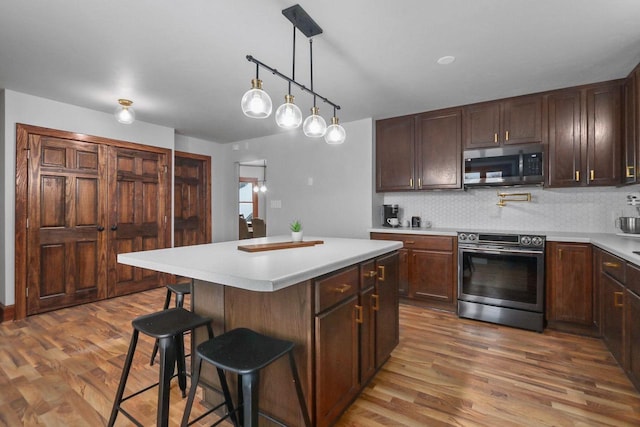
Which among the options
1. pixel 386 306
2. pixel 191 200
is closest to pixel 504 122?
pixel 386 306

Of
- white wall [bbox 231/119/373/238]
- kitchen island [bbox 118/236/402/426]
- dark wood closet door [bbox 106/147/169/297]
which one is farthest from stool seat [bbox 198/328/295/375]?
dark wood closet door [bbox 106/147/169/297]

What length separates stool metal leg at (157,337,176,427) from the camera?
1343mm

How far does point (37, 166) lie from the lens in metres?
3.38

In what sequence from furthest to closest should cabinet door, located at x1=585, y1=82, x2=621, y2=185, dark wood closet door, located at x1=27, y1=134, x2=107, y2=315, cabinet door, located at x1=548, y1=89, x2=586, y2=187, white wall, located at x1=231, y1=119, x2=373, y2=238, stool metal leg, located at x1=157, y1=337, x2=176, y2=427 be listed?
1. white wall, located at x1=231, y1=119, x2=373, y2=238
2. dark wood closet door, located at x1=27, y1=134, x2=107, y2=315
3. cabinet door, located at x1=548, y1=89, x2=586, y2=187
4. cabinet door, located at x1=585, y1=82, x2=621, y2=185
5. stool metal leg, located at x1=157, y1=337, x2=176, y2=427

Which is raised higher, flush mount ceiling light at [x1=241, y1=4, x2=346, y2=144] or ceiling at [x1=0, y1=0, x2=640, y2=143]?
ceiling at [x1=0, y1=0, x2=640, y2=143]

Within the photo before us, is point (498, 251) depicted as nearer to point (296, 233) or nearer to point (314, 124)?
point (296, 233)

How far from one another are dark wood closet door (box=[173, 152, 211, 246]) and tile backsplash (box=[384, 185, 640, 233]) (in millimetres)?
3270

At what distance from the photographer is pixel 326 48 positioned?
2322mm

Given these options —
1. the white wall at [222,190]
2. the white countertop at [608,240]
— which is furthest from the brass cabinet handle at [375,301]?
the white wall at [222,190]

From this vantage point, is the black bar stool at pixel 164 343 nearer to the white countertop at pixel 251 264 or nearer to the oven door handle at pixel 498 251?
the white countertop at pixel 251 264

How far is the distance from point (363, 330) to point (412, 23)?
200cm

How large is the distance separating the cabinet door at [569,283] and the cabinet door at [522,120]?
1.15 metres

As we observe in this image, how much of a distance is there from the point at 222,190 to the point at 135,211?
5.48 ft

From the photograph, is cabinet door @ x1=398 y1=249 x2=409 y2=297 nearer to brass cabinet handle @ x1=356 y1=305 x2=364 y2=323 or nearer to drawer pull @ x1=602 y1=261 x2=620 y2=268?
drawer pull @ x1=602 y1=261 x2=620 y2=268
